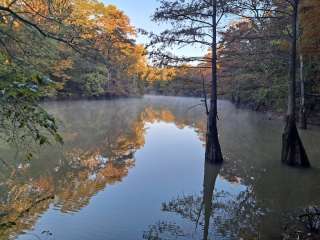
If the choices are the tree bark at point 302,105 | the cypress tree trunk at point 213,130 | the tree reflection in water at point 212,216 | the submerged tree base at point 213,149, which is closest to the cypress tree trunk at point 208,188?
the tree reflection in water at point 212,216

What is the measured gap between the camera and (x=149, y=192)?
8.38 metres

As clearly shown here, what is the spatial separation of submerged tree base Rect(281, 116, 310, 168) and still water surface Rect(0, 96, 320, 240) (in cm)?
37

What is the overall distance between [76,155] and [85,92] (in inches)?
1146

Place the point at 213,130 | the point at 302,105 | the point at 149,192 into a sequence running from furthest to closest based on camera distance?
the point at 302,105 < the point at 213,130 < the point at 149,192

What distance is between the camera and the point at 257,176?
10086 millimetres

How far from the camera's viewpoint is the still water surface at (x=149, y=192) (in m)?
6.07

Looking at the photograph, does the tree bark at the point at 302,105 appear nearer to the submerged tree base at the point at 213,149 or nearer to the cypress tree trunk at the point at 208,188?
the submerged tree base at the point at 213,149

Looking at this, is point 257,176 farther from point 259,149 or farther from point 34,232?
point 34,232

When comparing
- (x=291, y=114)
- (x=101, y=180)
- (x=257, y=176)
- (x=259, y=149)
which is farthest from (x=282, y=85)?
(x=101, y=180)

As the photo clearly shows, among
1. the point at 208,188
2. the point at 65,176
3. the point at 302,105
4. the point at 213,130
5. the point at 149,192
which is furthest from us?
the point at 302,105

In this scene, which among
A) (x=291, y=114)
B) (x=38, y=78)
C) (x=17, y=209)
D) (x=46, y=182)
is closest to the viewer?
(x=38, y=78)

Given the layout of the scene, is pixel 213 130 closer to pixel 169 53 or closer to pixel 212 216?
pixel 169 53

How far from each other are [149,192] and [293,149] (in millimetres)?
5277

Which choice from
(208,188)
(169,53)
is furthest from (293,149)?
(169,53)
